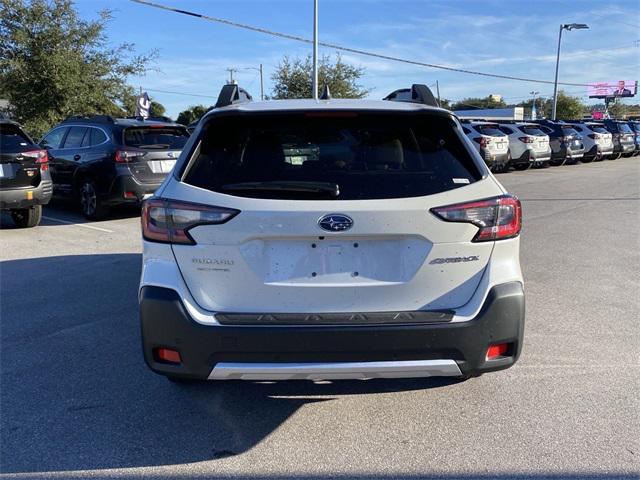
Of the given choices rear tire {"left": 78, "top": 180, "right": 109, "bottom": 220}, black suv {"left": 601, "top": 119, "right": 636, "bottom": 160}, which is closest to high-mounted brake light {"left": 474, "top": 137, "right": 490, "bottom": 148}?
rear tire {"left": 78, "top": 180, "right": 109, "bottom": 220}

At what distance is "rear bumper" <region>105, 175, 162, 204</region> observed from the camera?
374 inches

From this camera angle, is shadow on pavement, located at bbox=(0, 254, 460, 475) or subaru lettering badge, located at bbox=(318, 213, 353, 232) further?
shadow on pavement, located at bbox=(0, 254, 460, 475)

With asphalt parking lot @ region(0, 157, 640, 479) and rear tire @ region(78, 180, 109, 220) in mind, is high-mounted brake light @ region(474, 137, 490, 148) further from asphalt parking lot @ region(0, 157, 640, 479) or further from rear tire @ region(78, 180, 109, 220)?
asphalt parking lot @ region(0, 157, 640, 479)

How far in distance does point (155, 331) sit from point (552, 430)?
2231 mm

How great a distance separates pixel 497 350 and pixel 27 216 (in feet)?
28.8

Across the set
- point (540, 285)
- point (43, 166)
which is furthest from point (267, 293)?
point (43, 166)

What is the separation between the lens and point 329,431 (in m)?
3.22

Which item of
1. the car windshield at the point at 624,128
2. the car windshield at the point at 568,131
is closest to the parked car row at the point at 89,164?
the car windshield at the point at 568,131

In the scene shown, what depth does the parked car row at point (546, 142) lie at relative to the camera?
19.2 m

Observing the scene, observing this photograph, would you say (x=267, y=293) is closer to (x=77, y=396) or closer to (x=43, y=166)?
(x=77, y=396)

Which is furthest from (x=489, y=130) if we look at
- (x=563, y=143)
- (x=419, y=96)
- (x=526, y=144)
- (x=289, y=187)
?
(x=289, y=187)

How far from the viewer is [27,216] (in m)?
9.48

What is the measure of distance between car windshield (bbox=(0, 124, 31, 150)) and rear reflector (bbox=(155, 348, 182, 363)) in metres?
7.26

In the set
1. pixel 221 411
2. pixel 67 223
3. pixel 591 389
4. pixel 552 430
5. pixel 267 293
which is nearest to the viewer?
pixel 267 293
